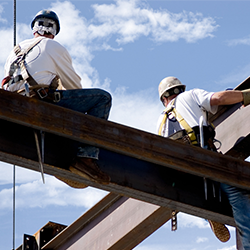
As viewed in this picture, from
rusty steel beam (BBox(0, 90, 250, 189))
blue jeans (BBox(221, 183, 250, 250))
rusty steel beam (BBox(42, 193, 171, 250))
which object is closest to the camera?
rusty steel beam (BBox(0, 90, 250, 189))

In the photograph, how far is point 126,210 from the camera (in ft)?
32.8

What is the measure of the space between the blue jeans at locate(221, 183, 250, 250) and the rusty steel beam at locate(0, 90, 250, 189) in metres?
0.28

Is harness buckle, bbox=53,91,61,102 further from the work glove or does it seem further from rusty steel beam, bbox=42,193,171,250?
the work glove

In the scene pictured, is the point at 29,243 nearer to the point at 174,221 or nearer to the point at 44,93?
the point at 174,221

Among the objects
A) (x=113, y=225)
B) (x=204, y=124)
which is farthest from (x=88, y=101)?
(x=113, y=225)

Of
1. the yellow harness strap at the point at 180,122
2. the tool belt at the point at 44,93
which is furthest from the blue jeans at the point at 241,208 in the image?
the tool belt at the point at 44,93

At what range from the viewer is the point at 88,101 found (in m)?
8.01

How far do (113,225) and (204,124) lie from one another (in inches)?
87.0

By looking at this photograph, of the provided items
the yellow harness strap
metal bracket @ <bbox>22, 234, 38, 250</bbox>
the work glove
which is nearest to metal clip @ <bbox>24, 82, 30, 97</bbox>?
the yellow harness strap

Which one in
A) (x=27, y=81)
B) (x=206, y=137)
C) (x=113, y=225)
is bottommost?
(x=113, y=225)

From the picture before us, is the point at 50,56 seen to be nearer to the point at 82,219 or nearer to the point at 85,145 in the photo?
the point at 85,145

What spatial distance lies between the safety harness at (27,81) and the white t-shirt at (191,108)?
1846 millimetres

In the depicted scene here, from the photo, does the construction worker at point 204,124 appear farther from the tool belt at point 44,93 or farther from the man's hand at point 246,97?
the tool belt at point 44,93

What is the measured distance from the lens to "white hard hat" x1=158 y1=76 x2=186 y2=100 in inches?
385
